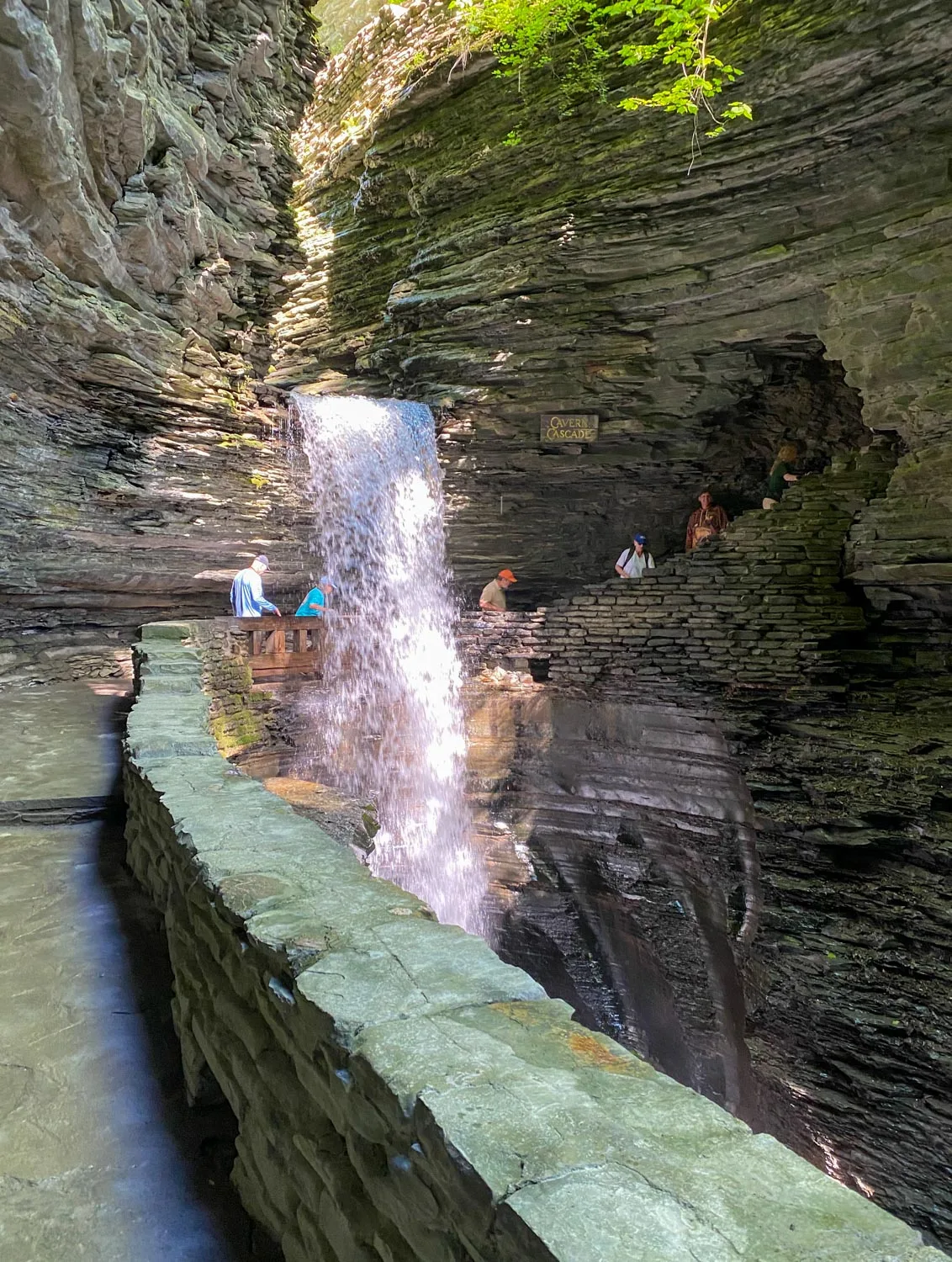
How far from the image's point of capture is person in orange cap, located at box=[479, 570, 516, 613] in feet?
41.5


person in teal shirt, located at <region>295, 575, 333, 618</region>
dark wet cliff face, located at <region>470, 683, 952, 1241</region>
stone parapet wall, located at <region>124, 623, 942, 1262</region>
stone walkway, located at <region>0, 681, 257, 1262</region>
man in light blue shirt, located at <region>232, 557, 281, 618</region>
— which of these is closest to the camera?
stone parapet wall, located at <region>124, 623, 942, 1262</region>

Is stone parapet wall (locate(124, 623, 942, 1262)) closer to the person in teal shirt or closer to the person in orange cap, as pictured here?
the person in teal shirt

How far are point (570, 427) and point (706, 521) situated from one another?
2.55 meters

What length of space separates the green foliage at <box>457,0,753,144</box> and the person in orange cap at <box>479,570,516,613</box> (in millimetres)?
6853

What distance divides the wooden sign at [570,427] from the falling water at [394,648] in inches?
73.9

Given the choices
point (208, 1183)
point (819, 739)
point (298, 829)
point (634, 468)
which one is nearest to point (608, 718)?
point (819, 739)

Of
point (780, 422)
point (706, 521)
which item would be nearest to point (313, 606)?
point (706, 521)

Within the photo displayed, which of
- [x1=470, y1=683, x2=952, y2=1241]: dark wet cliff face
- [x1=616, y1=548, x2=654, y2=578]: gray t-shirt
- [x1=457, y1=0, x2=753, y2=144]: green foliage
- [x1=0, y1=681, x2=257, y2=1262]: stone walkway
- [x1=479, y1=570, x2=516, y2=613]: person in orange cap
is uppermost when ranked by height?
[x1=457, y1=0, x2=753, y2=144]: green foliage

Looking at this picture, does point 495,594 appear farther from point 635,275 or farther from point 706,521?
point 635,275

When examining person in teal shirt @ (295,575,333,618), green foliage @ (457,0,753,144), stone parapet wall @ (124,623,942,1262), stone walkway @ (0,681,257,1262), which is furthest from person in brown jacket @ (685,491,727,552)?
stone parapet wall @ (124,623,942,1262)

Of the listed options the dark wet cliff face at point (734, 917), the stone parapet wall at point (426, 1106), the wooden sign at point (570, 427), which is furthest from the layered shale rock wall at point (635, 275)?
the stone parapet wall at point (426, 1106)

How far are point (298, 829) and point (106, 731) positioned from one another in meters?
4.14

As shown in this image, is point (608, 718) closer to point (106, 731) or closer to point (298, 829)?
point (106, 731)

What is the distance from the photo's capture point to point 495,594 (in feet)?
41.8
